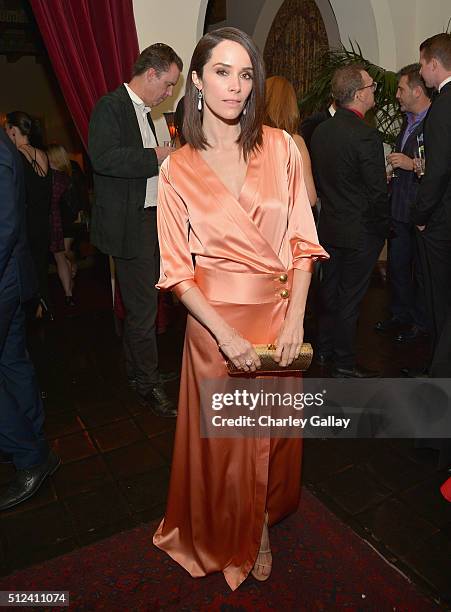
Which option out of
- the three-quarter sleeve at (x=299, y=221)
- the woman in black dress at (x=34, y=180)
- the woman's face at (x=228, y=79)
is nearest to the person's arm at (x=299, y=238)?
the three-quarter sleeve at (x=299, y=221)

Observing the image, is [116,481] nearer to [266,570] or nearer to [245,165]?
[266,570]

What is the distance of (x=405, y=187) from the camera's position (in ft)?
13.7

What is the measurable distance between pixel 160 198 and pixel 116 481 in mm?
1569

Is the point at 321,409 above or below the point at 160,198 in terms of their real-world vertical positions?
below

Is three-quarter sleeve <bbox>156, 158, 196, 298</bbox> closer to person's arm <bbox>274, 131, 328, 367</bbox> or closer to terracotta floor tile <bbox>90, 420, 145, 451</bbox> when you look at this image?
person's arm <bbox>274, 131, 328, 367</bbox>

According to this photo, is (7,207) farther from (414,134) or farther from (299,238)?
(414,134)

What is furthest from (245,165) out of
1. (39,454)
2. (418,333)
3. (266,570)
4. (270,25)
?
(270,25)

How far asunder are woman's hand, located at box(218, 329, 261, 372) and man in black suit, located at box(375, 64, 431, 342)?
252cm

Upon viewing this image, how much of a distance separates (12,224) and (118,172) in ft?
3.08

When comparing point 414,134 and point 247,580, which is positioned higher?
point 414,134

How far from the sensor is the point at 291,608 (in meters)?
1.92

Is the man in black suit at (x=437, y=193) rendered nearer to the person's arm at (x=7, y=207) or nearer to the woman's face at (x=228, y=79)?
the woman's face at (x=228, y=79)

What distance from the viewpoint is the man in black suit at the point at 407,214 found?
13.2 ft

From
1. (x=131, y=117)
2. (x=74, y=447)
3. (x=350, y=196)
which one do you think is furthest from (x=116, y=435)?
(x=350, y=196)
